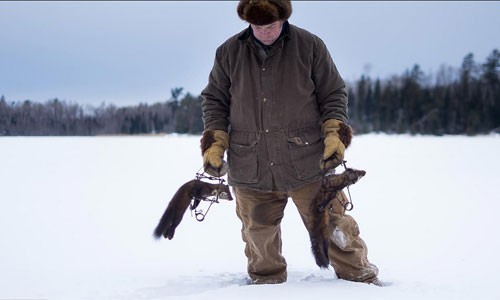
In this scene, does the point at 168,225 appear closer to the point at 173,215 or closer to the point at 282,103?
the point at 173,215

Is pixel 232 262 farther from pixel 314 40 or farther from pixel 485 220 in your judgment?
pixel 485 220

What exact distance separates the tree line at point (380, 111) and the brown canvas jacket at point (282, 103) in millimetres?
1578

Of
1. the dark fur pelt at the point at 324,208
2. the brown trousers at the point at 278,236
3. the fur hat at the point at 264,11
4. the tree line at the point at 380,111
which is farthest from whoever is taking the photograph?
the tree line at the point at 380,111

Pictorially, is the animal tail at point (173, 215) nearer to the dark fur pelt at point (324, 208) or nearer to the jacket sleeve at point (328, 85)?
the dark fur pelt at point (324, 208)

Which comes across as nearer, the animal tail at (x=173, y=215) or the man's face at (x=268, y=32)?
the man's face at (x=268, y=32)

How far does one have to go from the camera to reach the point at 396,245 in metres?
4.54

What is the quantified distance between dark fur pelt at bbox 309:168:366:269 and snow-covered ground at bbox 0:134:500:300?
0.17 metres

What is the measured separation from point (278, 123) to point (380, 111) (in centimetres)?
1950

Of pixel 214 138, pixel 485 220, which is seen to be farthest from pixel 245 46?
pixel 485 220

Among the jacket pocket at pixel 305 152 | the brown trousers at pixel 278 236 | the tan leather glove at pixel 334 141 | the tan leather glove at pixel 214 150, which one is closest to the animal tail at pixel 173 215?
the tan leather glove at pixel 214 150

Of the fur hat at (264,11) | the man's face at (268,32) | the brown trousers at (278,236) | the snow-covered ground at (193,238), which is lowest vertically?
the snow-covered ground at (193,238)

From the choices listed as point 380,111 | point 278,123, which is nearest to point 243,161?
point 278,123

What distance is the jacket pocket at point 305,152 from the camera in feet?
9.34

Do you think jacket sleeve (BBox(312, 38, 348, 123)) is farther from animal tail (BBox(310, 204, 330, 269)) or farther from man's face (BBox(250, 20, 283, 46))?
animal tail (BBox(310, 204, 330, 269))
